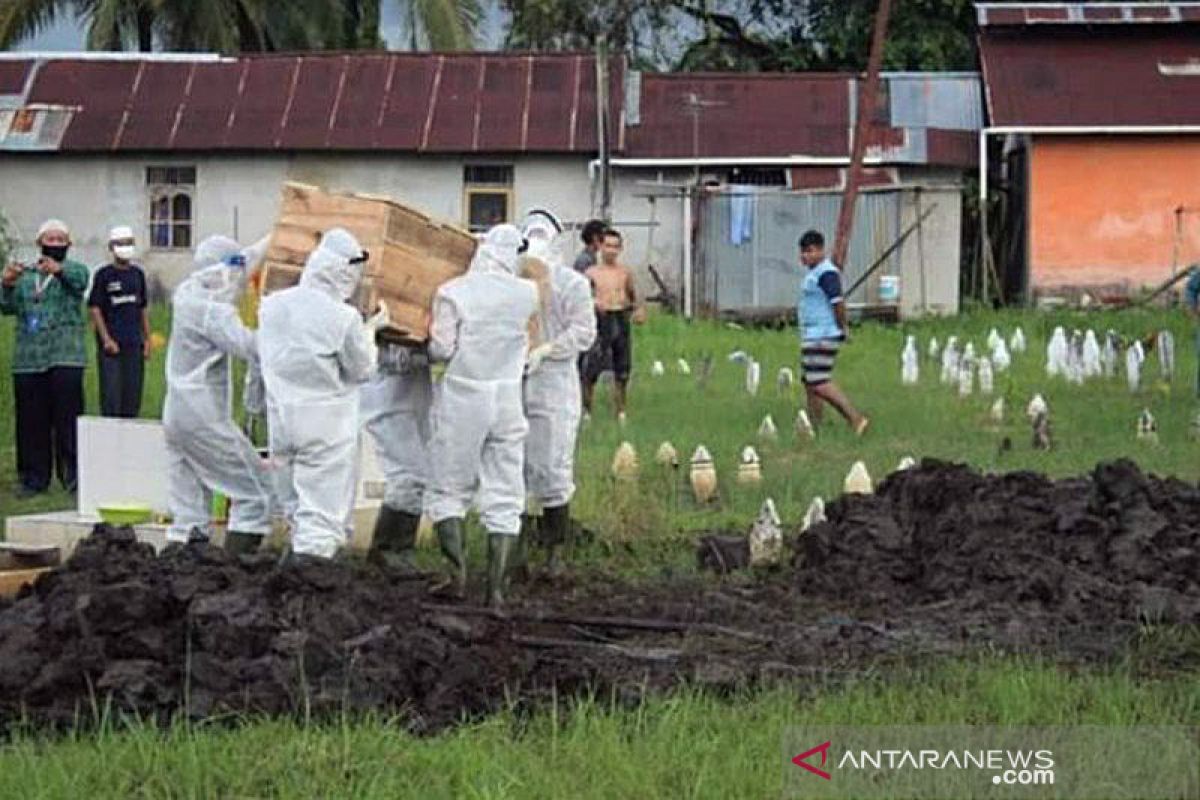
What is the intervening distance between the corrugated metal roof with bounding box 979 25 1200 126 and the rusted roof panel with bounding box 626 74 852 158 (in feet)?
7.70

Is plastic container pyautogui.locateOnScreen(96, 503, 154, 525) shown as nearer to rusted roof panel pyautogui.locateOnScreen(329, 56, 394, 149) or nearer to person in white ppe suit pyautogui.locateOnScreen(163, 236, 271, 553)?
person in white ppe suit pyautogui.locateOnScreen(163, 236, 271, 553)

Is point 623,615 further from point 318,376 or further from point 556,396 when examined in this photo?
point 556,396

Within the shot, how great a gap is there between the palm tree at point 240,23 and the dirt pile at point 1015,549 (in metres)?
25.3

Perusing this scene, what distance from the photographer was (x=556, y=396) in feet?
39.2

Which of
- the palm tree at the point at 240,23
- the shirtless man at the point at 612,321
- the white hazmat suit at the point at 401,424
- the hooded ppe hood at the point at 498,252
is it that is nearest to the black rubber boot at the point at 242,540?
the white hazmat suit at the point at 401,424

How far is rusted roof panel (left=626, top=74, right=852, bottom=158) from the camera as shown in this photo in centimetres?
3266

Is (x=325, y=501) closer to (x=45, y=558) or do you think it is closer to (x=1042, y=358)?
(x=45, y=558)

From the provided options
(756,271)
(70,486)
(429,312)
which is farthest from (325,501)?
(756,271)

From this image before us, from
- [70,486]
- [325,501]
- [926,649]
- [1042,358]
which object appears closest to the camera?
[926,649]

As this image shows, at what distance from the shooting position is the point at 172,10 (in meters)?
36.7

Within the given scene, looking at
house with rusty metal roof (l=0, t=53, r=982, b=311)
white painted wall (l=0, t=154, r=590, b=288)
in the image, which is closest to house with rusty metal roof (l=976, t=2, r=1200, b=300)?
house with rusty metal roof (l=0, t=53, r=982, b=311)

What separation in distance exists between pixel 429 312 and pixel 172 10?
26.8 m

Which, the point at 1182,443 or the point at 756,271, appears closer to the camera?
the point at 1182,443

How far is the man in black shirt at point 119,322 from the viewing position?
1545cm
